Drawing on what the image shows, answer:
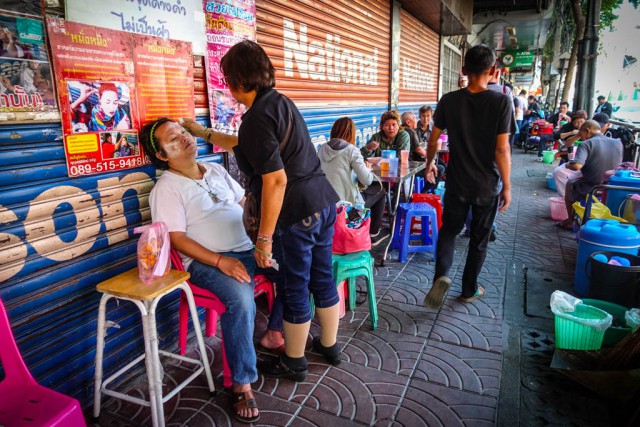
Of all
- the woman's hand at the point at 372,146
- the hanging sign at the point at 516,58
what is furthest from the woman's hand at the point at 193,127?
the hanging sign at the point at 516,58

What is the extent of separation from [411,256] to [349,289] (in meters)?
1.57

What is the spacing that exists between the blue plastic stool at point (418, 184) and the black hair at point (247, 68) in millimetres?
4612

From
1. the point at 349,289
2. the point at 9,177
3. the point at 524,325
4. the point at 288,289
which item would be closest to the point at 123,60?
the point at 9,177

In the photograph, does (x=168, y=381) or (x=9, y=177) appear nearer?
(x=9, y=177)

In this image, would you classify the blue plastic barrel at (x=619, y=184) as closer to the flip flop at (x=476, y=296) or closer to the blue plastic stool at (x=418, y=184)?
the flip flop at (x=476, y=296)

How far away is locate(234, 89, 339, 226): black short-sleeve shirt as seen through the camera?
2.06m

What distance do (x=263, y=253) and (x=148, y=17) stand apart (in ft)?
5.61

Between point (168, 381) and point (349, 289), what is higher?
point (349, 289)

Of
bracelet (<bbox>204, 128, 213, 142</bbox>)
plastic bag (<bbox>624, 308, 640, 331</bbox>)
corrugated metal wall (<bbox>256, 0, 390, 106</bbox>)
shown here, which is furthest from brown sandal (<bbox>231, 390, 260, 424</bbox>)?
corrugated metal wall (<bbox>256, 0, 390, 106</bbox>)

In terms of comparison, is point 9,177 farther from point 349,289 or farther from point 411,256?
point 411,256

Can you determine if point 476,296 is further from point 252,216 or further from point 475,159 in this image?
point 252,216

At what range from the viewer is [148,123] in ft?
8.47

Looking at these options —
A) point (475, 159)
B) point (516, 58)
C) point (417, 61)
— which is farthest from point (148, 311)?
point (516, 58)

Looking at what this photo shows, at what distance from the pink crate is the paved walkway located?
224 centimetres
